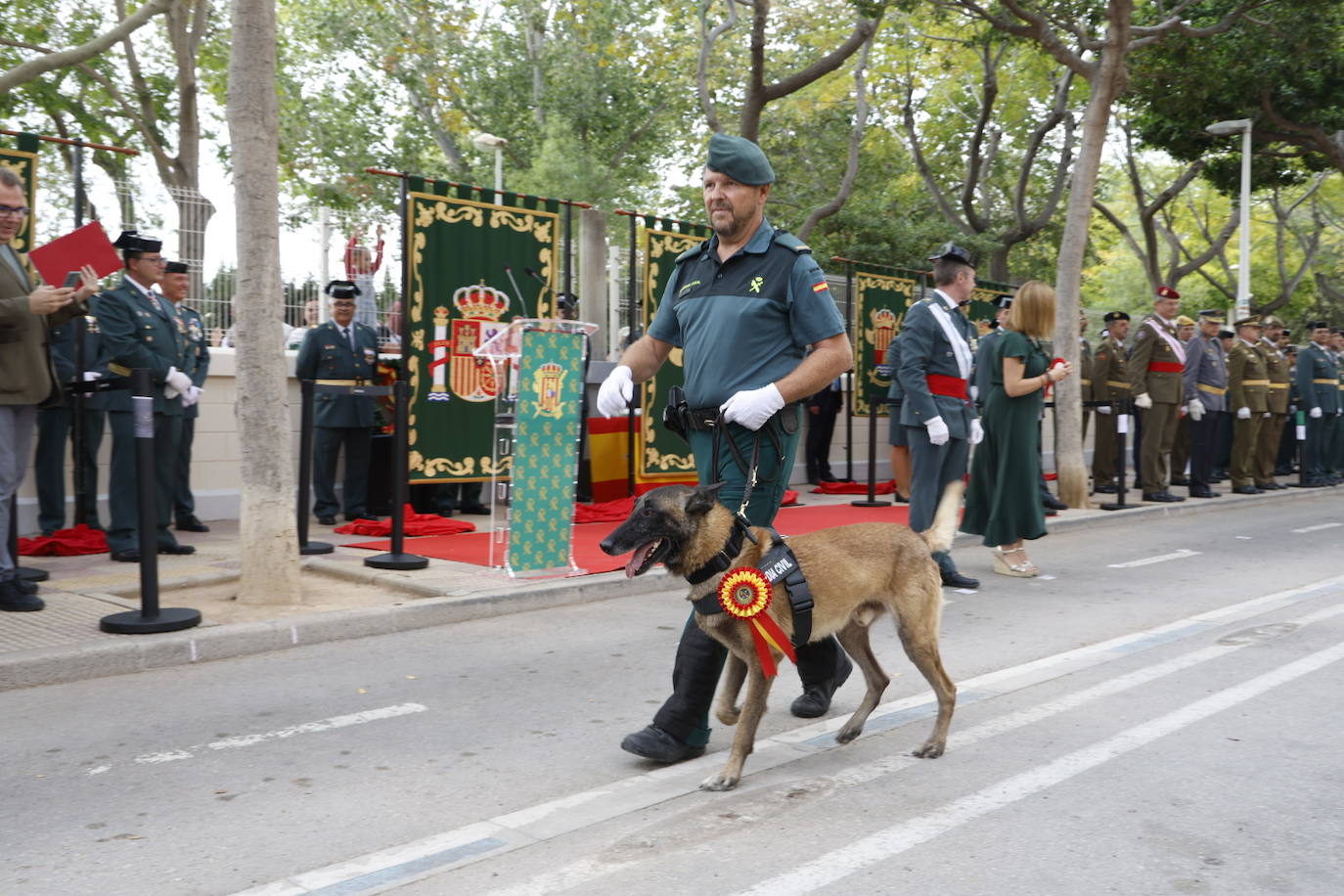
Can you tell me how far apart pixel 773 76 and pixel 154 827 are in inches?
1178

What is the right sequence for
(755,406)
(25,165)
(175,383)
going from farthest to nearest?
(25,165) → (175,383) → (755,406)

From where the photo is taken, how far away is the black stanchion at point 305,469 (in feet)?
29.1

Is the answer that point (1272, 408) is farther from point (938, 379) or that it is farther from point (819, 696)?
point (819, 696)

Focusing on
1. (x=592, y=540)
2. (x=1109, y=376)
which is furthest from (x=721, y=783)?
(x=1109, y=376)

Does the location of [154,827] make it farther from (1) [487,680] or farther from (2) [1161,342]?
(2) [1161,342]

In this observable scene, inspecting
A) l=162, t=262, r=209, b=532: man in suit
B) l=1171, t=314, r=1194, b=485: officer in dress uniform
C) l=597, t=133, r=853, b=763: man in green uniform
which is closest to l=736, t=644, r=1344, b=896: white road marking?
l=597, t=133, r=853, b=763: man in green uniform

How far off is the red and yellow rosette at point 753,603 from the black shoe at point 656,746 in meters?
0.60

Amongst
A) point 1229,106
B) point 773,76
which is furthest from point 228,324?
point 773,76

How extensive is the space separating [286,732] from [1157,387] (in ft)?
43.7

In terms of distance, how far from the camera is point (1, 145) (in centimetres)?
915

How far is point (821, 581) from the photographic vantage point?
14.0 ft

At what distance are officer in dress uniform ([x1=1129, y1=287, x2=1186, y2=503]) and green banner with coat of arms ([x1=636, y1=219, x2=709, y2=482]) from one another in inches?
241

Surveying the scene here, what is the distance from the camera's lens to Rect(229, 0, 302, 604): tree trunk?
7.12 meters

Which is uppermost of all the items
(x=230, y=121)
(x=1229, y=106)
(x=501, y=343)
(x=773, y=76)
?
(x=773, y=76)
